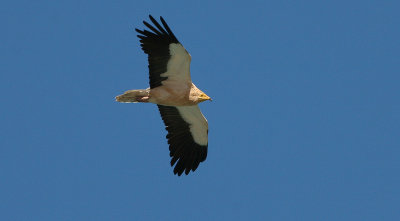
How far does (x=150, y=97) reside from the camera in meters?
14.6

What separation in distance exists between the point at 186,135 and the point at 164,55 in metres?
2.37

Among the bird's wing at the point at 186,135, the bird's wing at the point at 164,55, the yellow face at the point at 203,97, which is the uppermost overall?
the bird's wing at the point at 164,55

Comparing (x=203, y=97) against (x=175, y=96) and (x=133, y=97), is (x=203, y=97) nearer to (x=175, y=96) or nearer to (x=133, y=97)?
(x=175, y=96)

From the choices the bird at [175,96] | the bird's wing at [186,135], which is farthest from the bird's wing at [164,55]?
the bird's wing at [186,135]

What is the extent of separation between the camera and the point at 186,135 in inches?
630

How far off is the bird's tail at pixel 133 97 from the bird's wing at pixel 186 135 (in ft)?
4.90

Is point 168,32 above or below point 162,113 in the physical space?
above

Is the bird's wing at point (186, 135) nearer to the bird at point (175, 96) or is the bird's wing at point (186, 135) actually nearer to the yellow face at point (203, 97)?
the bird at point (175, 96)

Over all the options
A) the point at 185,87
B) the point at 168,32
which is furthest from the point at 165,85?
the point at 168,32

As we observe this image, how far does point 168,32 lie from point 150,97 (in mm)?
1518

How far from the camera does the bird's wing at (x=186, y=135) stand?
51.8 feet

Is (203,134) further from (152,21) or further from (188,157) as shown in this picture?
(152,21)

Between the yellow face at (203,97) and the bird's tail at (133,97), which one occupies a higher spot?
the yellow face at (203,97)

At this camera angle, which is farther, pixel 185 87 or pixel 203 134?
pixel 203 134
